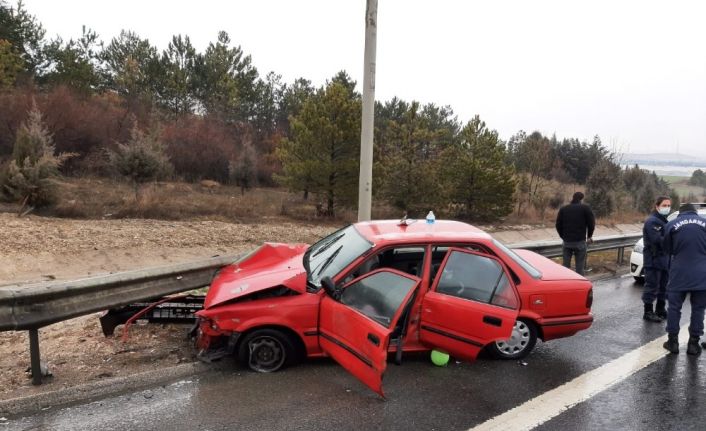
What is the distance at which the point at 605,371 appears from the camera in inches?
193

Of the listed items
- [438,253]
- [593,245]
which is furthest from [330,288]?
Answer: [593,245]

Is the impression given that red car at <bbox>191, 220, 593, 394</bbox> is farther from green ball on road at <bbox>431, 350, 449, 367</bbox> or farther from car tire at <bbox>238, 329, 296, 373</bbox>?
green ball on road at <bbox>431, 350, 449, 367</bbox>

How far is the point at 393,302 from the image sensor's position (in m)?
4.24

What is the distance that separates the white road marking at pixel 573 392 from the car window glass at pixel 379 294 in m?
1.13

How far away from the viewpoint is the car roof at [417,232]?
4.97m

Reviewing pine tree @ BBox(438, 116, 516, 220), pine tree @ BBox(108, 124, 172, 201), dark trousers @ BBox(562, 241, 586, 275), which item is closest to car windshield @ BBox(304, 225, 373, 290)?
dark trousers @ BBox(562, 241, 586, 275)

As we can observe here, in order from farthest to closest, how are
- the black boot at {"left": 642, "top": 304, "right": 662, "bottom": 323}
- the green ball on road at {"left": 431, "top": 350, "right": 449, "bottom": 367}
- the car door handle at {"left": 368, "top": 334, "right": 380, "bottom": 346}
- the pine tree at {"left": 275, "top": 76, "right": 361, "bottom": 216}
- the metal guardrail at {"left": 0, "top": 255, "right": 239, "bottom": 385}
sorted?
1. the pine tree at {"left": 275, "top": 76, "right": 361, "bottom": 216}
2. the black boot at {"left": 642, "top": 304, "right": 662, "bottom": 323}
3. the green ball on road at {"left": 431, "top": 350, "right": 449, "bottom": 367}
4. the metal guardrail at {"left": 0, "top": 255, "right": 239, "bottom": 385}
5. the car door handle at {"left": 368, "top": 334, "right": 380, "bottom": 346}

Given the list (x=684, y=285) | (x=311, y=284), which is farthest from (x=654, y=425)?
(x=311, y=284)

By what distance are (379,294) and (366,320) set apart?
43 cm

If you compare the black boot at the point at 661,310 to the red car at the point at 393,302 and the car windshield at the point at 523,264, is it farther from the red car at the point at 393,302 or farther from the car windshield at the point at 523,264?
the car windshield at the point at 523,264

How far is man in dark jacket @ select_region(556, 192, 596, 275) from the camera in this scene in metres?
8.12

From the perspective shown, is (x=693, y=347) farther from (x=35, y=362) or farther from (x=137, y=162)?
(x=137, y=162)

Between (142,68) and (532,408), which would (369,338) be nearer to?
(532,408)

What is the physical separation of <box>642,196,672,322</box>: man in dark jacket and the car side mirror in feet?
15.4
